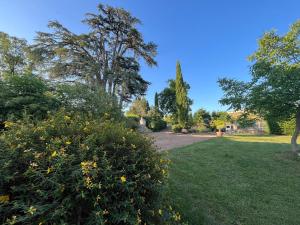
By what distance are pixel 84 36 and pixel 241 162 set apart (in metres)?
16.0

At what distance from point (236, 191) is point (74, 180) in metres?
3.74

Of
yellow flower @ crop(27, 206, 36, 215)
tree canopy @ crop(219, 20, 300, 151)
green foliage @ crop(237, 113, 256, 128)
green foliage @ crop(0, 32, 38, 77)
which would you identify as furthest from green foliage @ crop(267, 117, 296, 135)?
green foliage @ crop(0, 32, 38, 77)

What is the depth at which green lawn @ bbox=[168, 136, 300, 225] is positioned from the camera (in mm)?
2826

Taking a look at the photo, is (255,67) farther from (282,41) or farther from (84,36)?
(84,36)

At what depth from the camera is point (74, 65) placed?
1617cm

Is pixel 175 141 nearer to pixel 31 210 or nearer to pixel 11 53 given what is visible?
pixel 31 210

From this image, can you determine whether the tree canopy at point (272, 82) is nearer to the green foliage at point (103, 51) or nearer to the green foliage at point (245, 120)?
the green foliage at point (245, 120)

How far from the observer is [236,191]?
3.81 metres

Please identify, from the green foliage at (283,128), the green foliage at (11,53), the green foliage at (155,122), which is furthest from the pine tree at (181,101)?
the green foliage at (11,53)

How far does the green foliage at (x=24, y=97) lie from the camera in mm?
3789

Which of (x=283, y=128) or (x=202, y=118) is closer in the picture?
(x=283, y=128)

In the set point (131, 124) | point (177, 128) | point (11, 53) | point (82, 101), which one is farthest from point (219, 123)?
point (11, 53)

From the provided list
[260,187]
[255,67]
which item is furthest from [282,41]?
[260,187]

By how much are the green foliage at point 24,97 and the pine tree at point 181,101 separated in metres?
19.9
